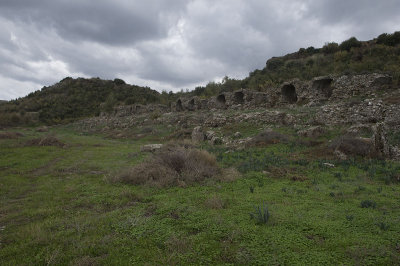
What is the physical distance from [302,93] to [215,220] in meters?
19.8

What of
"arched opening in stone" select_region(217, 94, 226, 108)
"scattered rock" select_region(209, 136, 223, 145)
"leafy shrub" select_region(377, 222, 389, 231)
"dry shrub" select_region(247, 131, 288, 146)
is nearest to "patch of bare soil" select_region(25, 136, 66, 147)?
"scattered rock" select_region(209, 136, 223, 145)

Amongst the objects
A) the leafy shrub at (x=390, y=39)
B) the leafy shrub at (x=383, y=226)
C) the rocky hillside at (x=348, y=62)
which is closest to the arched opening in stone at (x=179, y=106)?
the rocky hillside at (x=348, y=62)

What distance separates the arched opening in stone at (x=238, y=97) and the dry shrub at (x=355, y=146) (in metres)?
18.5

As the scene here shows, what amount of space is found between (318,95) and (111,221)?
67.0 ft

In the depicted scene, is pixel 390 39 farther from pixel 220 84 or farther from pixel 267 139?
pixel 267 139

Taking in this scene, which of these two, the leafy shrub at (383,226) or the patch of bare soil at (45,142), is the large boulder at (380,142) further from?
the patch of bare soil at (45,142)

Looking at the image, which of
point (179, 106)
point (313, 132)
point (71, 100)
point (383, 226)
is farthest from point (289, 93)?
point (71, 100)

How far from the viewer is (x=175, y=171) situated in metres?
6.79

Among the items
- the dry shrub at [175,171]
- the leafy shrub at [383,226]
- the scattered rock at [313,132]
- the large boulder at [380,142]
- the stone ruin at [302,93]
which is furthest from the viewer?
Answer: the stone ruin at [302,93]

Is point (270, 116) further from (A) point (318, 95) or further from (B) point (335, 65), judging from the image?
(B) point (335, 65)

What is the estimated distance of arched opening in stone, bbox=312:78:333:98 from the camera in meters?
19.6

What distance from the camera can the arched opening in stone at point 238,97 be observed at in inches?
1049

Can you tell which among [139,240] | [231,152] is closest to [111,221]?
[139,240]

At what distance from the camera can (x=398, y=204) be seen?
173 inches
